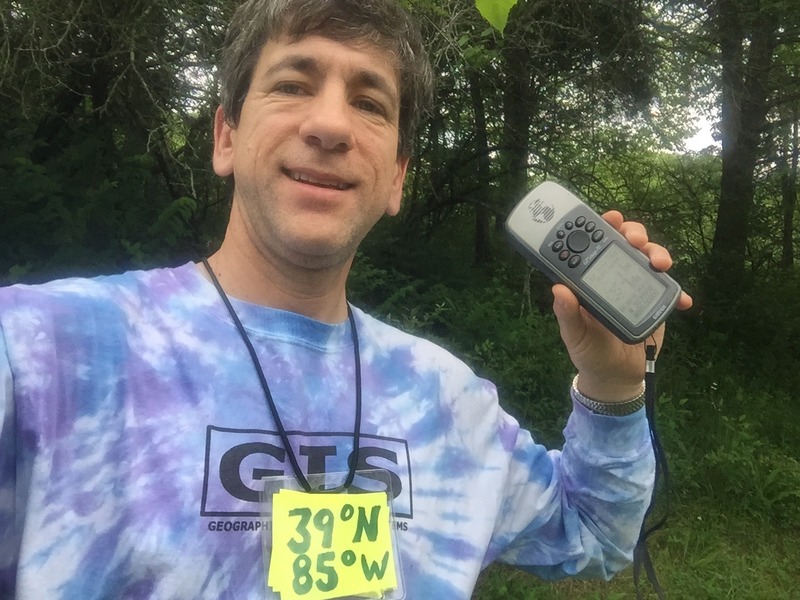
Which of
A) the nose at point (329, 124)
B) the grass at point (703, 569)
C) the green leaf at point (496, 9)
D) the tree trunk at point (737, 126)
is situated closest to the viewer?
the green leaf at point (496, 9)

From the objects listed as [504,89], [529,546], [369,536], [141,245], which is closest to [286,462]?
[369,536]

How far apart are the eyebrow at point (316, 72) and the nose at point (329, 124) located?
6cm

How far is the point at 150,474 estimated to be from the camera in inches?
39.4

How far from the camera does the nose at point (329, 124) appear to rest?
1247 mm

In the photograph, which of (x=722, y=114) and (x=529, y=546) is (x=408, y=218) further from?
(x=529, y=546)

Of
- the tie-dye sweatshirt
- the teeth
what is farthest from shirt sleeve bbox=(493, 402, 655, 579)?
the teeth

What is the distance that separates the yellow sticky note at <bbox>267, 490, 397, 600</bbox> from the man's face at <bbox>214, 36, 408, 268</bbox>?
1.51 ft

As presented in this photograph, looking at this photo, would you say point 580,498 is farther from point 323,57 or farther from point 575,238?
point 323,57

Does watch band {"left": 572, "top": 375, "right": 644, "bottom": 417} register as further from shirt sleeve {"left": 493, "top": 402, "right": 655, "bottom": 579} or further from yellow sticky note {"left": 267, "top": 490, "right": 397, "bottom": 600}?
yellow sticky note {"left": 267, "top": 490, "right": 397, "bottom": 600}

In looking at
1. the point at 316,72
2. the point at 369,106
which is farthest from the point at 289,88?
the point at 369,106

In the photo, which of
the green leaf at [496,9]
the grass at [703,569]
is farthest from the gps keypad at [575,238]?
the grass at [703,569]

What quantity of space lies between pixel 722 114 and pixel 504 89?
275cm

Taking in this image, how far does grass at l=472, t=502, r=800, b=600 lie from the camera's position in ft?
10.6

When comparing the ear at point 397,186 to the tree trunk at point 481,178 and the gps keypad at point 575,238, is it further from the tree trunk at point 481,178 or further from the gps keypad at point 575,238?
the tree trunk at point 481,178
